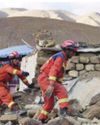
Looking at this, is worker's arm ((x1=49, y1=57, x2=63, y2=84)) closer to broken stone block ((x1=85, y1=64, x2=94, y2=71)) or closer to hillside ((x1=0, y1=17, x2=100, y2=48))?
broken stone block ((x1=85, y1=64, x2=94, y2=71))

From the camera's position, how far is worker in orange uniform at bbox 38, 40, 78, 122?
29.9ft

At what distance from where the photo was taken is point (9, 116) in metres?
9.82

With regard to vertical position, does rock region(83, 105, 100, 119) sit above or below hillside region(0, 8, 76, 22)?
above

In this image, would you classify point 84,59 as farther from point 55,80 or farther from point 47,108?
point 55,80

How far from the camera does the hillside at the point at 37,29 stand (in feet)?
146

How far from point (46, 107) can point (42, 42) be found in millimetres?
7085

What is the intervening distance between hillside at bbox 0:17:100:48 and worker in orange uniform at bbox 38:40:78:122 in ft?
108

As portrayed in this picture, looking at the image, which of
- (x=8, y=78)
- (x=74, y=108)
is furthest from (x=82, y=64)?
(x=74, y=108)

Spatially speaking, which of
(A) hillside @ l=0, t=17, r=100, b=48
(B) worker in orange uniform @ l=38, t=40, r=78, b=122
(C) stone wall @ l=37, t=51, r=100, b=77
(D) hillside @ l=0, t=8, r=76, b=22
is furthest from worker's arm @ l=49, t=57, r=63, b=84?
(D) hillside @ l=0, t=8, r=76, b=22

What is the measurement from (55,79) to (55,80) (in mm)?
24

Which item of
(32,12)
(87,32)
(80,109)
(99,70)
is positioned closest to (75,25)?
(87,32)

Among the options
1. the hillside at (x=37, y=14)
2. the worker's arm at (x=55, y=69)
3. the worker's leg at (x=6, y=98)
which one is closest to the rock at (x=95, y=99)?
the worker's arm at (x=55, y=69)

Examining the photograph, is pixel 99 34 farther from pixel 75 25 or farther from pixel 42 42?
pixel 42 42

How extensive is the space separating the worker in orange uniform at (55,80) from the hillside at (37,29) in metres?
32.8
